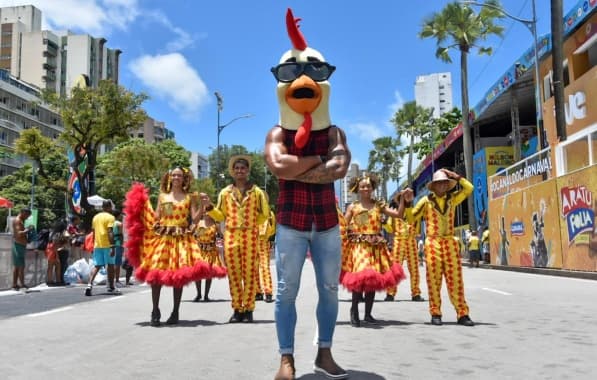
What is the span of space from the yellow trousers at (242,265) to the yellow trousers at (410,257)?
353 cm

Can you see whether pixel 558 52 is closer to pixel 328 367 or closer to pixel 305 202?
pixel 305 202

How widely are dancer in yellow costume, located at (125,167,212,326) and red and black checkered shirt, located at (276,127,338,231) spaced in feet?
10.1

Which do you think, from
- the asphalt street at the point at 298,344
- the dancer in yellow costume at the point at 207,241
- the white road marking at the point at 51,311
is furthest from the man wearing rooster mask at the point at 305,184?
the dancer in yellow costume at the point at 207,241

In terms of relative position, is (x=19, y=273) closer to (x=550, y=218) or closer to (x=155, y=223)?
(x=155, y=223)

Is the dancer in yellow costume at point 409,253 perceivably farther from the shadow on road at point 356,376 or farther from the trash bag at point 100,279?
the trash bag at point 100,279

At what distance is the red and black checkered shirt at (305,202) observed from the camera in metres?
3.94

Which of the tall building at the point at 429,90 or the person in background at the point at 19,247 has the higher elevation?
the tall building at the point at 429,90

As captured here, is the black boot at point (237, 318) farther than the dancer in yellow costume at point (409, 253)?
No

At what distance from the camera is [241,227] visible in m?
7.42

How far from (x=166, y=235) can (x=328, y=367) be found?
3.52m

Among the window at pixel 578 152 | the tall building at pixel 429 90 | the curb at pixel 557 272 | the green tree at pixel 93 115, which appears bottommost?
the curb at pixel 557 272

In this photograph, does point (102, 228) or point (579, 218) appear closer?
point (102, 228)

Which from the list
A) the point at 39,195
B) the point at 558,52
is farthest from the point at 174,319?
the point at 39,195

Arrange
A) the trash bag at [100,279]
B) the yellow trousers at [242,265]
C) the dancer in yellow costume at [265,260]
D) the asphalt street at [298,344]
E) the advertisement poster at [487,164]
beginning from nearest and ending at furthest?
the asphalt street at [298,344] → the yellow trousers at [242,265] → the dancer in yellow costume at [265,260] → the trash bag at [100,279] → the advertisement poster at [487,164]
